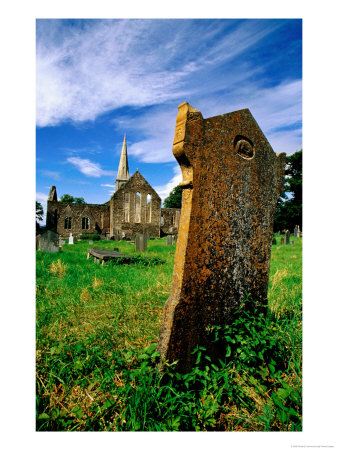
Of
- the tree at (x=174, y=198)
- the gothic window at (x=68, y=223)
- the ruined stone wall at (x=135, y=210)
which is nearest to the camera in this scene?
the ruined stone wall at (x=135, y=210)

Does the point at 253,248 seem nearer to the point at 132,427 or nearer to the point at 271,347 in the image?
the point at 271,347

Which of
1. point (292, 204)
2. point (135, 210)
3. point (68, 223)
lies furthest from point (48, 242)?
point (292, 204)

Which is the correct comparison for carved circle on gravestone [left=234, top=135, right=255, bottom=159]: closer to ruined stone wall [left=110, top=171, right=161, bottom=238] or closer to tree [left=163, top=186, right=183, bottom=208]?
ruined stone wall [left=110, top=171, right=161, bottom=238]

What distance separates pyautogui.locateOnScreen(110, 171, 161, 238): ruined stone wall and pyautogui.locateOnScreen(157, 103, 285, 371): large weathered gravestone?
2423cm

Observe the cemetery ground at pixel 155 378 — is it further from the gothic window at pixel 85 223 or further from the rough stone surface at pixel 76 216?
the gothic window at pixel 85 223

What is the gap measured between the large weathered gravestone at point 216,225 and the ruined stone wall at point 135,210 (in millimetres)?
24226

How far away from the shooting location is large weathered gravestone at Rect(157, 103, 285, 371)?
2088mm

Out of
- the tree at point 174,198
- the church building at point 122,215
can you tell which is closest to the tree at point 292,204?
the church building at point 122,215

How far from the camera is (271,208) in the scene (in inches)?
112

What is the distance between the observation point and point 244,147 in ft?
8.37

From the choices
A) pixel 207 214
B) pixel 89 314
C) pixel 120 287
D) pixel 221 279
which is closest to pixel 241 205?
pixel 207 214

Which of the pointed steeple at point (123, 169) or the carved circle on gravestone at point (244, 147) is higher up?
the pointed steeple at point (123, 169)

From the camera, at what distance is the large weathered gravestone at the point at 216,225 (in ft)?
6.85

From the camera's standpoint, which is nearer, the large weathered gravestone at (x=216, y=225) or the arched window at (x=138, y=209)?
the large weathered gravestone at (x=216, y=225)
